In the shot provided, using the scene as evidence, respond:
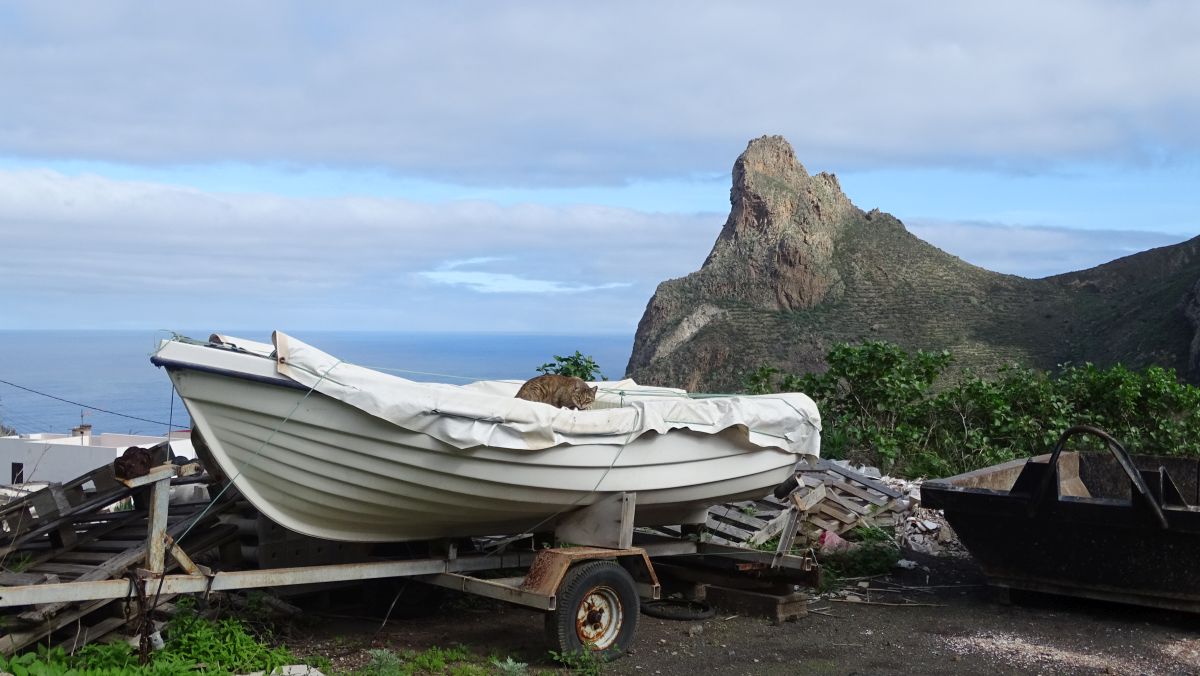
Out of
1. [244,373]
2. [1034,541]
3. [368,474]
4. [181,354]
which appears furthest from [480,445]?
[1034,541]

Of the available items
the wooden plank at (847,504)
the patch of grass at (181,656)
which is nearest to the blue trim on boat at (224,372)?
the patch of grass at (181,656)

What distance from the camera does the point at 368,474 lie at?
233 inches

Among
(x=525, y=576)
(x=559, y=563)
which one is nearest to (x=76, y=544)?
(x=525, y=576)

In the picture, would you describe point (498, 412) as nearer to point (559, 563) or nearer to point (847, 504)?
point (559, 563)

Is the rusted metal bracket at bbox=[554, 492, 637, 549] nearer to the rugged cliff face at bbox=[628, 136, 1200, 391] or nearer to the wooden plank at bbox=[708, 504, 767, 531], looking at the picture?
the wooden plank at bbox=[708, 504, 767, 531]

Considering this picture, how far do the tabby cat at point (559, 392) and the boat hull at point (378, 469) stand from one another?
0.65m

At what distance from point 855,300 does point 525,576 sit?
165 ft

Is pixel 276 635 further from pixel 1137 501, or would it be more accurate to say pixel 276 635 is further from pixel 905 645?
pixel 1137 501

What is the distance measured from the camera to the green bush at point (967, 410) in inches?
506

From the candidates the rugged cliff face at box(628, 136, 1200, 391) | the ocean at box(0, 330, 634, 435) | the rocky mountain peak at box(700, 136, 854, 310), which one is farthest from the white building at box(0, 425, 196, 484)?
the rocky mountain peak at box(700, 136, 854, 310)

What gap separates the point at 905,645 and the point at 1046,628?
3.78ft

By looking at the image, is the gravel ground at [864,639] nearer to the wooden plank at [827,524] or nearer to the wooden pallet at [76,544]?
the wooden pallet at [76,544]

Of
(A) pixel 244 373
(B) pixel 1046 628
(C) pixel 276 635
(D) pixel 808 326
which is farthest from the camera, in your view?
(D) pixel 808 326

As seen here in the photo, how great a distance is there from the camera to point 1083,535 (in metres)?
7.25
